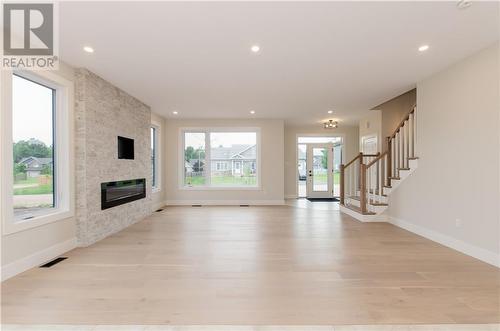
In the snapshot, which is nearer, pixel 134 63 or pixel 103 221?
pixel 134 63

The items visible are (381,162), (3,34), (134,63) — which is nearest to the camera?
(3,34)

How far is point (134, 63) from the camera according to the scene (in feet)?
12.4

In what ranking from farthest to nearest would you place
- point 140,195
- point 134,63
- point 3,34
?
Result: point 140,195 < point 134,63 < point 3,34

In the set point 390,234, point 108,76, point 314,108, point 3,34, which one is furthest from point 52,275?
point 314,108

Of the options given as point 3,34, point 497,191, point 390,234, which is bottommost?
point 390,234

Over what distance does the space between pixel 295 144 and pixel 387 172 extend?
4.42 meters

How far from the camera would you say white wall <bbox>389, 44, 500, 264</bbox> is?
3.30 m

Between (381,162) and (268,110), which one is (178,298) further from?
(381,162)

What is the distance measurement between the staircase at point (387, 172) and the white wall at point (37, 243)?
563 centimetres

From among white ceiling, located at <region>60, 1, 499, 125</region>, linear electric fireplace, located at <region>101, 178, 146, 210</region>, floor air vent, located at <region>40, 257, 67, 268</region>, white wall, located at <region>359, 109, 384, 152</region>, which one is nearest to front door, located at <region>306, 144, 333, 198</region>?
white wall, located at <region>359, 109, 384, 152</region>

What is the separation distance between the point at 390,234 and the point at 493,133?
88.7 inches

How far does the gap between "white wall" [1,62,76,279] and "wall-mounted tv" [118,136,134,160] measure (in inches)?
59.1

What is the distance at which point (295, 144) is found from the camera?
10055 millimetres

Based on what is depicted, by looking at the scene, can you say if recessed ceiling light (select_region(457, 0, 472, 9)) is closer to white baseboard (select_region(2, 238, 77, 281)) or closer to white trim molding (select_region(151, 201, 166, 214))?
white baseboard (select_region(2, 238, 77, 281))
